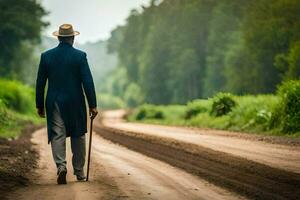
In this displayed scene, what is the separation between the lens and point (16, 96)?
40.6 metres

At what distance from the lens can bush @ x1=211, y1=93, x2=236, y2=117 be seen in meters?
30.5

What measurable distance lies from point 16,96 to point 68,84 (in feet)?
104

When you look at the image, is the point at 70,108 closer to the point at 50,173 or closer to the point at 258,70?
the point at 50,173

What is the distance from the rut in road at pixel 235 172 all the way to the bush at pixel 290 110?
5162mm

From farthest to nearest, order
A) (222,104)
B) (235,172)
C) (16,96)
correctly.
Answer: (16,96) < (222,104) < (235,172)

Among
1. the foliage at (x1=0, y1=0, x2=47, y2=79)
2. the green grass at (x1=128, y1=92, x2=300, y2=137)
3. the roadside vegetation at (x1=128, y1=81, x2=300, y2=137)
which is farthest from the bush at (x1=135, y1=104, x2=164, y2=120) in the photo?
the green grass at (x1=128, y1=92, x2=300, y2=137)

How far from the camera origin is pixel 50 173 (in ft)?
35.6

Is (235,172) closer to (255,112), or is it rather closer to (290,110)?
(290,110)

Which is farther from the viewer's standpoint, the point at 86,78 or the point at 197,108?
the point at 197,108

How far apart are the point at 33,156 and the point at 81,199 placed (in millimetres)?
7270

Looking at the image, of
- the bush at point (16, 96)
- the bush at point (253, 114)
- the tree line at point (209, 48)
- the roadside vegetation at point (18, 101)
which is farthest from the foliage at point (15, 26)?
the bush at point (253, 114)

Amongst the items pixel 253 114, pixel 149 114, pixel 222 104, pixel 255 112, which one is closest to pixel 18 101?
pixel 149 114

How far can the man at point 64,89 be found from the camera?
378 inches

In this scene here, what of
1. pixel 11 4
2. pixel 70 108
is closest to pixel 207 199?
pixel 70 108
